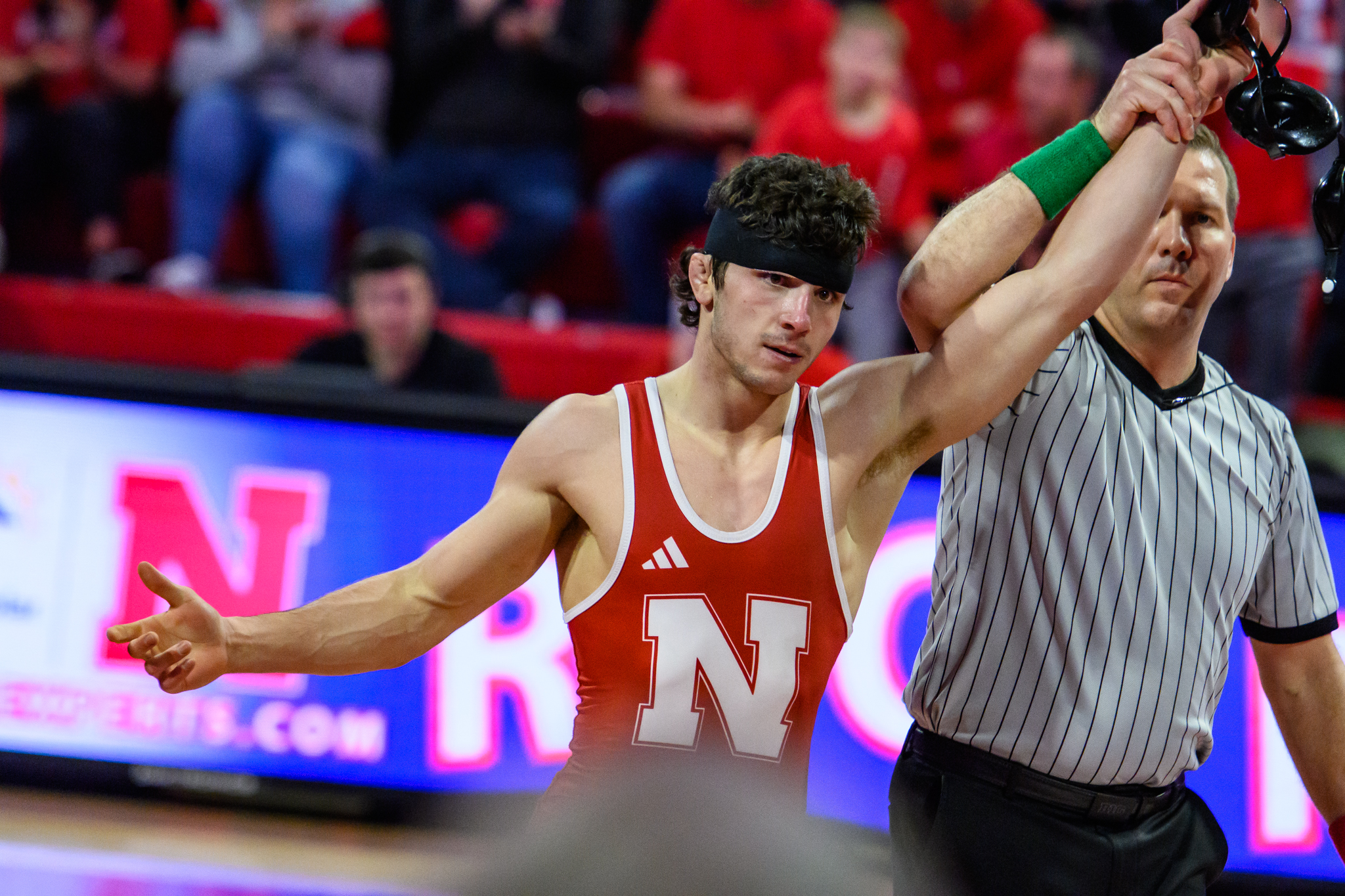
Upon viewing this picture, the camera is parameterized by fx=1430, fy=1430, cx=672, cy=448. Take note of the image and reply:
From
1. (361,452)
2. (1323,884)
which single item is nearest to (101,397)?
(361,452)

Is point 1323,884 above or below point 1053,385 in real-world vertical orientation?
below

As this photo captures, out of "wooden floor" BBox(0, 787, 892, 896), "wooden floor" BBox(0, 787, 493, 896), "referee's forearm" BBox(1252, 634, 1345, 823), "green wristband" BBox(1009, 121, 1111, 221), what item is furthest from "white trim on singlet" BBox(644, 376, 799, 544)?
"wooden floor" BBox(0, 787, 493, 896)

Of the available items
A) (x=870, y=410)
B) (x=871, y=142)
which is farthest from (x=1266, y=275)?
(x=870, y=410)

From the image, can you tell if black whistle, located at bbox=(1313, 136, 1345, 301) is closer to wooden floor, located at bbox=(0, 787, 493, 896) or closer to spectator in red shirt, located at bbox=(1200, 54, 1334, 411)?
wooden floor, located at bbox=(0, 787, 493, 896)

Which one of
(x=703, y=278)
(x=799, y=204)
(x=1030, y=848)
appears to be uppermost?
(x=799, y=204)

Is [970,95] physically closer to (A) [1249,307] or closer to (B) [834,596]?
(A) [1249,307]

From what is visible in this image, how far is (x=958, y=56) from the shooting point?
6895 mm

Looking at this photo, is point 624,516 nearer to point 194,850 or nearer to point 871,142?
point 194,850

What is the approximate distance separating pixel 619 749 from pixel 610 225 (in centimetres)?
447

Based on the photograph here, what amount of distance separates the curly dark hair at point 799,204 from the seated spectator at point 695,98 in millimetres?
4001

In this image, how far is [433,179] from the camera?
677cm

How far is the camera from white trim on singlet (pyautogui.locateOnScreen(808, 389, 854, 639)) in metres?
2.49

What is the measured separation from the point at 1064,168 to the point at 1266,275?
357 cm

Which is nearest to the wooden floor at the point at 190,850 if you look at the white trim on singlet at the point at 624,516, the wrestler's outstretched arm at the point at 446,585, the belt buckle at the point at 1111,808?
the wrestler's outstretched arm at the point at 446,585
